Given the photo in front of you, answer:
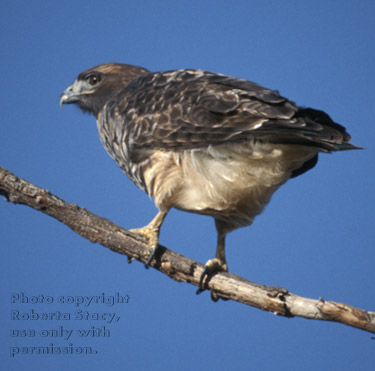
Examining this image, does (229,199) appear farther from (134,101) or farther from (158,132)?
(134,101)

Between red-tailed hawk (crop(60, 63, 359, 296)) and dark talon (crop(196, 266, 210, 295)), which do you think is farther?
dark talon (crop(196, 266, 210, 295))

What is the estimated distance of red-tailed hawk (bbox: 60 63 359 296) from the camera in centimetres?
356

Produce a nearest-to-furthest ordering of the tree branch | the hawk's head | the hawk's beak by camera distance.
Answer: the tree branch < the hawk's head < the hawk's beak

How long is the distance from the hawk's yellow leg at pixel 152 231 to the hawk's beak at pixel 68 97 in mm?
1496

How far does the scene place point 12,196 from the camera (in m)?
3.96

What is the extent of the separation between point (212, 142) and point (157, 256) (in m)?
0.95

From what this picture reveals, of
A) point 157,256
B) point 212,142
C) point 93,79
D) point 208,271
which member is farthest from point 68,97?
point 208,271

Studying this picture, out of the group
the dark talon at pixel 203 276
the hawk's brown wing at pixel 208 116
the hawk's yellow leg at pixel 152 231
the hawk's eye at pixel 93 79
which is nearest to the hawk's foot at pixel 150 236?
the hawk's yellow leg at pixel 152 231

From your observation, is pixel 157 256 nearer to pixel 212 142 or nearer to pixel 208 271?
pixel 208 271

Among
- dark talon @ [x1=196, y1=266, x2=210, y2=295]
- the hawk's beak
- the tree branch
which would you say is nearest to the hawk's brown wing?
the tree branch

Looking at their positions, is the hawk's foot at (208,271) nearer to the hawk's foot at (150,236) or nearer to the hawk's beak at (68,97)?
the hawk's foot at (150,236)

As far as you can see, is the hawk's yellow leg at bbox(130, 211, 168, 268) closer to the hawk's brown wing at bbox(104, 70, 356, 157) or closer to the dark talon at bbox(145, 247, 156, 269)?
the dark talon at bbox(145, 247, 156, 269)

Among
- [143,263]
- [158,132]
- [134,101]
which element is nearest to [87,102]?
[134,101]

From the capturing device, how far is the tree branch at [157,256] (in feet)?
12.1
